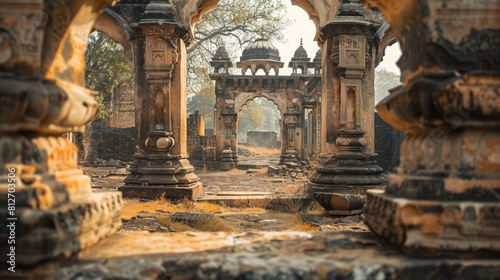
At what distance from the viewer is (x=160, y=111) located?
23.3 feet

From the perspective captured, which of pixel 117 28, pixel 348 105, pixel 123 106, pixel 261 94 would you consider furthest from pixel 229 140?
pixel 348 105

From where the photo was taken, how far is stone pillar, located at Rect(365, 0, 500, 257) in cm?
170

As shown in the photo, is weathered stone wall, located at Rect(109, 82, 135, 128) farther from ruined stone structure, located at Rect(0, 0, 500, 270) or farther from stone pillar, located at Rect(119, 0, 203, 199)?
ruined stone structure, located at Rect(0, 0, 500, 270)

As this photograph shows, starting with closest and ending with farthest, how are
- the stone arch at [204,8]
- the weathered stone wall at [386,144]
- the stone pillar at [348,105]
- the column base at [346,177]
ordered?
the column base at [346,177]
the stone pillar at [348,105]
the stone arch at [204,8]
the weathered stone wall at [386,144]

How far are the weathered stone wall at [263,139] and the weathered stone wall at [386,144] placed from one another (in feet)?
79.8

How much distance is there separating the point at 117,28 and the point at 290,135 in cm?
1281

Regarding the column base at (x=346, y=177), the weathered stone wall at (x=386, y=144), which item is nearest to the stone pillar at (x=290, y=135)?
the weathered stone wall at (x=386, y=144)

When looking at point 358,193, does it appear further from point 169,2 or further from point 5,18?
point 5,18

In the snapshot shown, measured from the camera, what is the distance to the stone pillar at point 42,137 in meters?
1.57

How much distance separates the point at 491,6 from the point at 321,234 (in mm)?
1218

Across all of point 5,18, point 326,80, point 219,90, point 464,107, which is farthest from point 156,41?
point 219,90

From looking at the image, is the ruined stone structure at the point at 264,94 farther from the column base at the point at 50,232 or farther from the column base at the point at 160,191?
the column base at the point at 50,232

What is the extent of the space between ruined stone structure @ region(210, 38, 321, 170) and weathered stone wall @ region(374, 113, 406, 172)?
612cm

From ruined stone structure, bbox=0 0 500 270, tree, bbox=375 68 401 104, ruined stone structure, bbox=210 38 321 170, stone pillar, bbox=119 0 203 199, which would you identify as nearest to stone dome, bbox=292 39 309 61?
ruined stone structure, bbox=210 38 321 170
